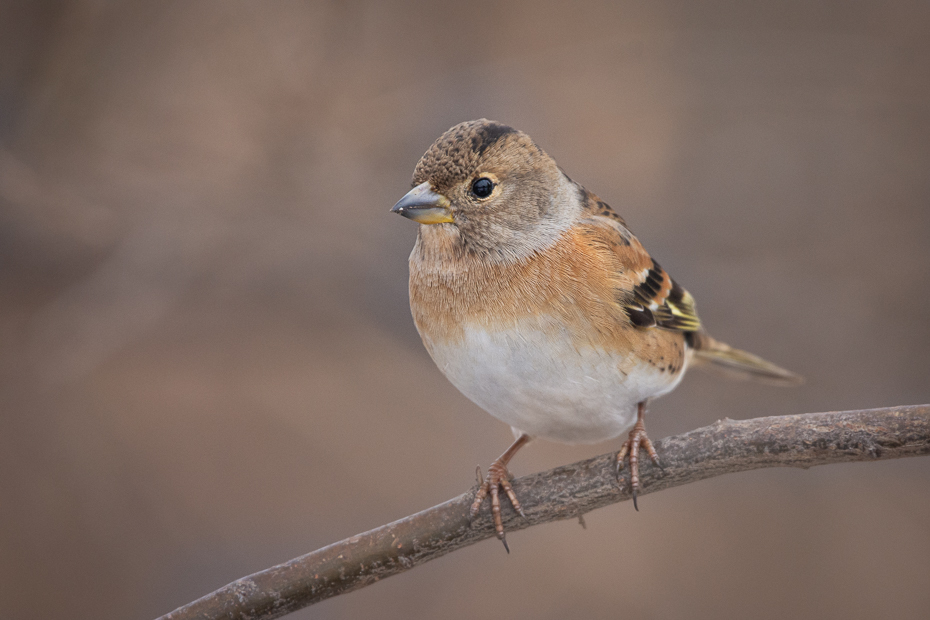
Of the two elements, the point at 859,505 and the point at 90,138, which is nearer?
the point at 90,138

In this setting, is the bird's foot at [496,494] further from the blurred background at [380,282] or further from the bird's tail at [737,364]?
the blurred background at [380,282]

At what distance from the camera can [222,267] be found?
3.86 m

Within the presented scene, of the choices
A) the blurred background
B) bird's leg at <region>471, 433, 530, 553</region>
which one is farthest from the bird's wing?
the blurred background

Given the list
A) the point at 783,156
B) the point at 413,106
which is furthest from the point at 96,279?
the point at 783,156

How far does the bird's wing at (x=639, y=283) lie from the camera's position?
2148 mm

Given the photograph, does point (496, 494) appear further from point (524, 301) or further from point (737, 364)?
point (737, 364)

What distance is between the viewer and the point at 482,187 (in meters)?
2.07

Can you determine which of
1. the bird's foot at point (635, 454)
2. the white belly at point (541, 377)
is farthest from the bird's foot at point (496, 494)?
the bird's foot at point (635, 454)

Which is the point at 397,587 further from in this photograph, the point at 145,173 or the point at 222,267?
the point at 145,173

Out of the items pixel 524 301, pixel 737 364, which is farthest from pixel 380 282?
pixel 524 301

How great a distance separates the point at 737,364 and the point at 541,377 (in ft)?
3.96

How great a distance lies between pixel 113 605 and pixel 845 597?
11.8ft

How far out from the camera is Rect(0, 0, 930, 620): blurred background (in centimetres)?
346

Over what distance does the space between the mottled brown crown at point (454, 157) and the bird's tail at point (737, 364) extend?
119cm
